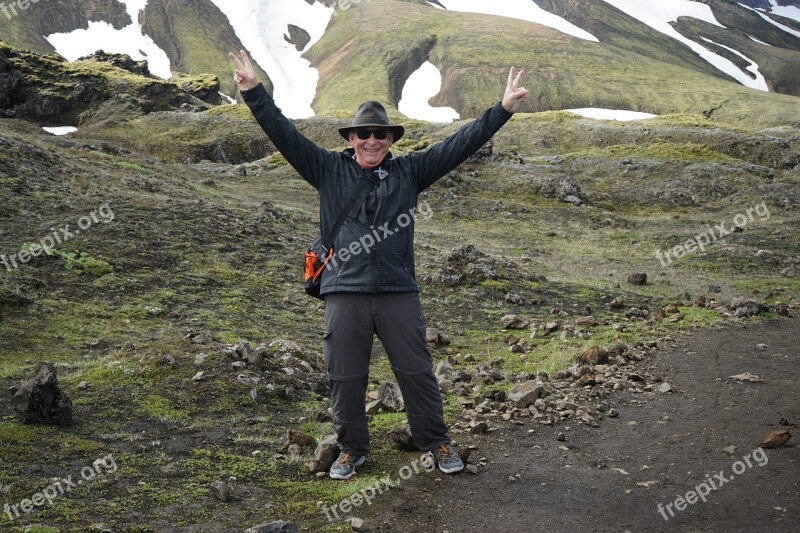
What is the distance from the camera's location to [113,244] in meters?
17.5

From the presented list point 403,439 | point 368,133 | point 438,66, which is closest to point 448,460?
point 403,439

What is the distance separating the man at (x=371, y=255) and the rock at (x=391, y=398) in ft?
7.06

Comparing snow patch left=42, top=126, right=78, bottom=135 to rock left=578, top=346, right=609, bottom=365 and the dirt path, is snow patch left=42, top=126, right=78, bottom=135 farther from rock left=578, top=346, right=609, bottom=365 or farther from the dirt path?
the dirt path

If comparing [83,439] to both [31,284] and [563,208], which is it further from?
[563,208]

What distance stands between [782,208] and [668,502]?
121 ft

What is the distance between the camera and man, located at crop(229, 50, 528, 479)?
6340 mm

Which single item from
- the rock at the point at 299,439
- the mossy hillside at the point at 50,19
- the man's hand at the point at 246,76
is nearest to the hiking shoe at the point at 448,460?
the rock at the point at 299,439

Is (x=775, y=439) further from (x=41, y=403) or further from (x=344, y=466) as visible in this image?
(x=41, y=403)

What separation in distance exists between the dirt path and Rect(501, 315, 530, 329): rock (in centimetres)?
631

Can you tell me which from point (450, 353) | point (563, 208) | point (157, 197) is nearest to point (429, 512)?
point (450, 353)

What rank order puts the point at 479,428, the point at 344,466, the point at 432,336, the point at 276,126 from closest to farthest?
1. the point at 276,126
2. the point at 344,466
3. the point at 479,428
4. the point at 432,336

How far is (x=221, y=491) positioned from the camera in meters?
6.02

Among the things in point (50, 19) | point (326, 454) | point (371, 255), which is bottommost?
point (326, 454)

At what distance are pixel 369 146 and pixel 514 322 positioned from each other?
10167 mm
